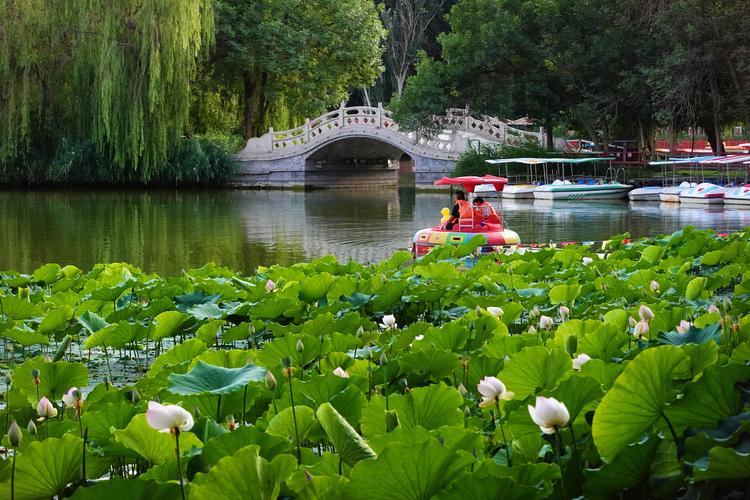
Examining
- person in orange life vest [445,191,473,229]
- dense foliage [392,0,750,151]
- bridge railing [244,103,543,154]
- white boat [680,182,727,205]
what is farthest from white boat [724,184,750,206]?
person in orange life vest [445,191,473,229]

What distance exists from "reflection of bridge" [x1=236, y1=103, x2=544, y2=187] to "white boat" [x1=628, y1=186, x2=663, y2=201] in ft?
20.5

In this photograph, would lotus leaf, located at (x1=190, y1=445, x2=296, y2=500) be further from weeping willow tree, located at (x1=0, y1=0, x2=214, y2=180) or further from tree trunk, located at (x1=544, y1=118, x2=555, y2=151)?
tree trunk, located at (x1=544, y1=118, x2=555, y2=151)

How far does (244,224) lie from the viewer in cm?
2184

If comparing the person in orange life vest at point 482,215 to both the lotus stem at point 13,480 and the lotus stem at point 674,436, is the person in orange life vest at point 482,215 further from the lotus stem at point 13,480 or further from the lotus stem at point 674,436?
the lotus stem at point 13,480

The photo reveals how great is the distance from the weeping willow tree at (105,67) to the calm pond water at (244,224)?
1.90 m

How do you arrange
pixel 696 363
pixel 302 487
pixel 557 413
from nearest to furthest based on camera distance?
1. pixel 557 413
2. pixel 302 487
3. pixel 696 363

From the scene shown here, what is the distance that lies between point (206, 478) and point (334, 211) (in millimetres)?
24762

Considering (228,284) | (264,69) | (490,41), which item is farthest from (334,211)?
(228,284)

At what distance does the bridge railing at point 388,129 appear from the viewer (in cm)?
3519

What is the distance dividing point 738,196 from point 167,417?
2603 cm

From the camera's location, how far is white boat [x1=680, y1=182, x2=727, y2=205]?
86.2 feet

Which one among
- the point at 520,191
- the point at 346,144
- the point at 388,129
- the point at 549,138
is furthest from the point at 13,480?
the point at 346,144

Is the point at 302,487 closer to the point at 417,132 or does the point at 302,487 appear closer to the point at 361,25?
the point at 417,132

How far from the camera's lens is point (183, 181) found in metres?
34.3
